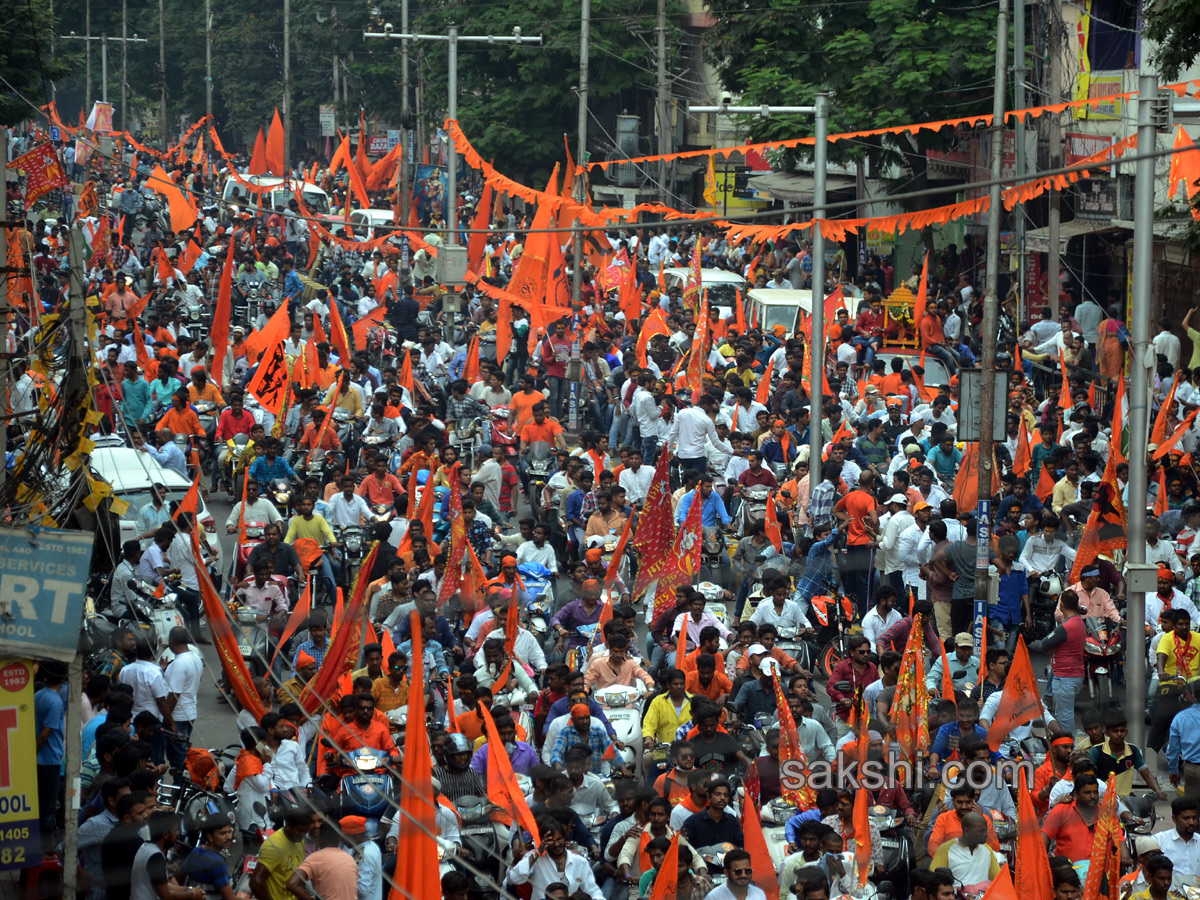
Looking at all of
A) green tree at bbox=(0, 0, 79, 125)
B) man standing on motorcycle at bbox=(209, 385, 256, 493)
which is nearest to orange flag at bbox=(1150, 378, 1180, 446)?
man standing on motorcycle at bbox=(209, 385, 256, 493)

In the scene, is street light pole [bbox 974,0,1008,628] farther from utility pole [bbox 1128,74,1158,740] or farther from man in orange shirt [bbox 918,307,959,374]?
man in orange shirt [bbox 918,307,959,374]

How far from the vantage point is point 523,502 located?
1925 cm

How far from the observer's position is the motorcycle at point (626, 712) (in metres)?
11.2

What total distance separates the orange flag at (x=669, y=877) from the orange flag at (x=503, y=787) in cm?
75

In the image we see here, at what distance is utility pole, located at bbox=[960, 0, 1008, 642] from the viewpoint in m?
13.7

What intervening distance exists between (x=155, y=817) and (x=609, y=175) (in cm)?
3417

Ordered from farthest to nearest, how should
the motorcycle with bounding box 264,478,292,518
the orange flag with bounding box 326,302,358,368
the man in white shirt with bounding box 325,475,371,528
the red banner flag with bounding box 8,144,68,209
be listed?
the orange flag with bounding box 326,302,358,368 < the red banner flag with bounding box 8,144,68,209 < the motorcycle with bounding box 264,478,292,518 < the man in white shirt with bounding box 325,475,371,528

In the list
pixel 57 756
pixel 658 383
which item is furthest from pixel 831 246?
pixel 57 756

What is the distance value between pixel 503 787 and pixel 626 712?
214 centimetres

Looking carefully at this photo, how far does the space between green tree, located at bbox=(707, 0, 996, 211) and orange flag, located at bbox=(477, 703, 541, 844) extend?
18.6m

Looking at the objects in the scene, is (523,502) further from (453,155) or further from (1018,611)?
(453,155)

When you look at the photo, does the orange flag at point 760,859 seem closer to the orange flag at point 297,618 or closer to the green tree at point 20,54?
the orange flag at point 297,618

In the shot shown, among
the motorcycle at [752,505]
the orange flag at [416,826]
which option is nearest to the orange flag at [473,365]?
the motorcycle at [752,505]

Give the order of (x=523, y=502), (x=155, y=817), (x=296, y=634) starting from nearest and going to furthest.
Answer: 1. (x=155, y=817)
2. (x=296, y=634)
3. (x=523, y=502)
